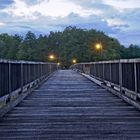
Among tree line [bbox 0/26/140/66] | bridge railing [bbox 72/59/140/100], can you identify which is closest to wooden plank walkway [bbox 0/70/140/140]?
bridge railing [bbox 72/59/140/100]

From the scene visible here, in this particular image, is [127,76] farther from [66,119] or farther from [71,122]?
[71,122]

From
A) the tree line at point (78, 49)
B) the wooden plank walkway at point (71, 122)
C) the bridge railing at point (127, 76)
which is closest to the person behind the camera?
the wooden plank walkway at point (71, 122)

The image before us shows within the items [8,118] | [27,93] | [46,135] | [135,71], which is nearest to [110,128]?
[46,135]

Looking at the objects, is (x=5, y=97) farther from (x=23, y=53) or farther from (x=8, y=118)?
(x=23, y=53)

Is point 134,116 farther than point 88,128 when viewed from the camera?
Yes

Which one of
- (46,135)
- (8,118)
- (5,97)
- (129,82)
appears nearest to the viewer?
(46,135)

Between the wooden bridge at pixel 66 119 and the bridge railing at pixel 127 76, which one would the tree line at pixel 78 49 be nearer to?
the bridge railing at pixel 127 76

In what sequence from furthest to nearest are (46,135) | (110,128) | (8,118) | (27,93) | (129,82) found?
(27,93)
(129,82)
(8,118)
(110,128)
(46,135)

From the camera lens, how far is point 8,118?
9.69m

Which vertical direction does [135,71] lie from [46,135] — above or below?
above

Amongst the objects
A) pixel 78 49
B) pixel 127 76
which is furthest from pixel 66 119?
pixel 78 49

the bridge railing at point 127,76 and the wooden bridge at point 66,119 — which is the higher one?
the bridge railing at point 127,76

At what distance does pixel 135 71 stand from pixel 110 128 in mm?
3411

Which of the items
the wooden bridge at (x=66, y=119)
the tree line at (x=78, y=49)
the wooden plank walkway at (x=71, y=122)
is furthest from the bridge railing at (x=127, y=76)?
the tree line at (x=78, y=49)
